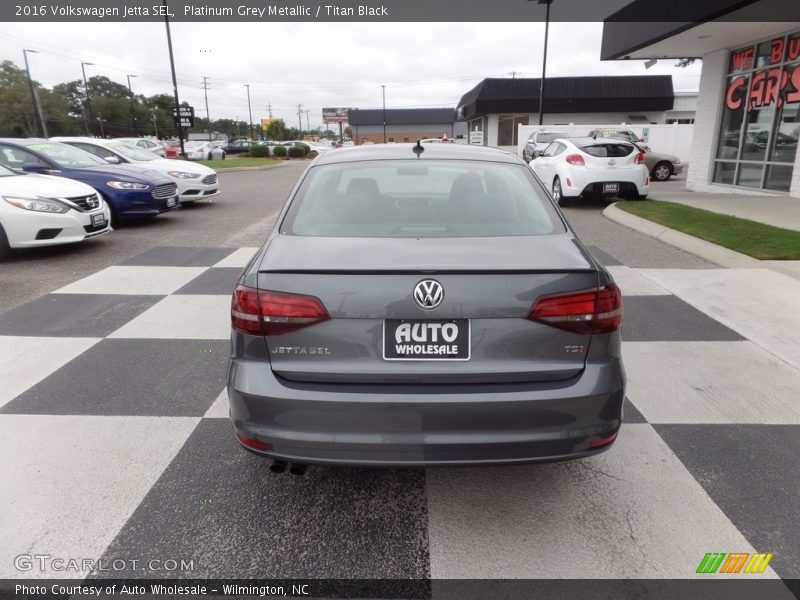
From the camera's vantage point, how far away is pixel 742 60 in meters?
14.4

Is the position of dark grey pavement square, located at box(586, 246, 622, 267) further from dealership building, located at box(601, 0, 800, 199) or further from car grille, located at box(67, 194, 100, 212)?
car grille, located at box(67, 194, 100, 212)

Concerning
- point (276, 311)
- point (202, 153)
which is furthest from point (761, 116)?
point (202, 153)

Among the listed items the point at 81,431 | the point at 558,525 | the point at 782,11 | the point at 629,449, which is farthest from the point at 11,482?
the point at 782,11

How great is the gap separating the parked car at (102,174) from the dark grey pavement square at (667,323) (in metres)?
8.08

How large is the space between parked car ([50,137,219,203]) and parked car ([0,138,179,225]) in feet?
4.16

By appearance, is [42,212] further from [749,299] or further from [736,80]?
[736,80]

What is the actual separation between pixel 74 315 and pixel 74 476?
304 cm

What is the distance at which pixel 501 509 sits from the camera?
267 cm

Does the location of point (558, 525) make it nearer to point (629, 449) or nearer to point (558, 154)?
point (629, 449)

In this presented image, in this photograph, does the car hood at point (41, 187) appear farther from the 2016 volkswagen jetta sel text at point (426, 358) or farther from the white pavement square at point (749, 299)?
the white pavement square at point (749, 299)

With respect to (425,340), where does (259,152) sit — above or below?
below

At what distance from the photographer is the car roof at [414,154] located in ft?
11.1

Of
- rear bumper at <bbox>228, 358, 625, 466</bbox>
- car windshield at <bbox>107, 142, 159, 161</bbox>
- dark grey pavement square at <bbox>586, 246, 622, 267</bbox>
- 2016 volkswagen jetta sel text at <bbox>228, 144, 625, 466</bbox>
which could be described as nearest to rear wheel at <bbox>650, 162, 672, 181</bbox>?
dark grey pavement square at <bbox>586, 246, 622, 267</bbox>

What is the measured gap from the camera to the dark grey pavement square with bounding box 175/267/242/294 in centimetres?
618
